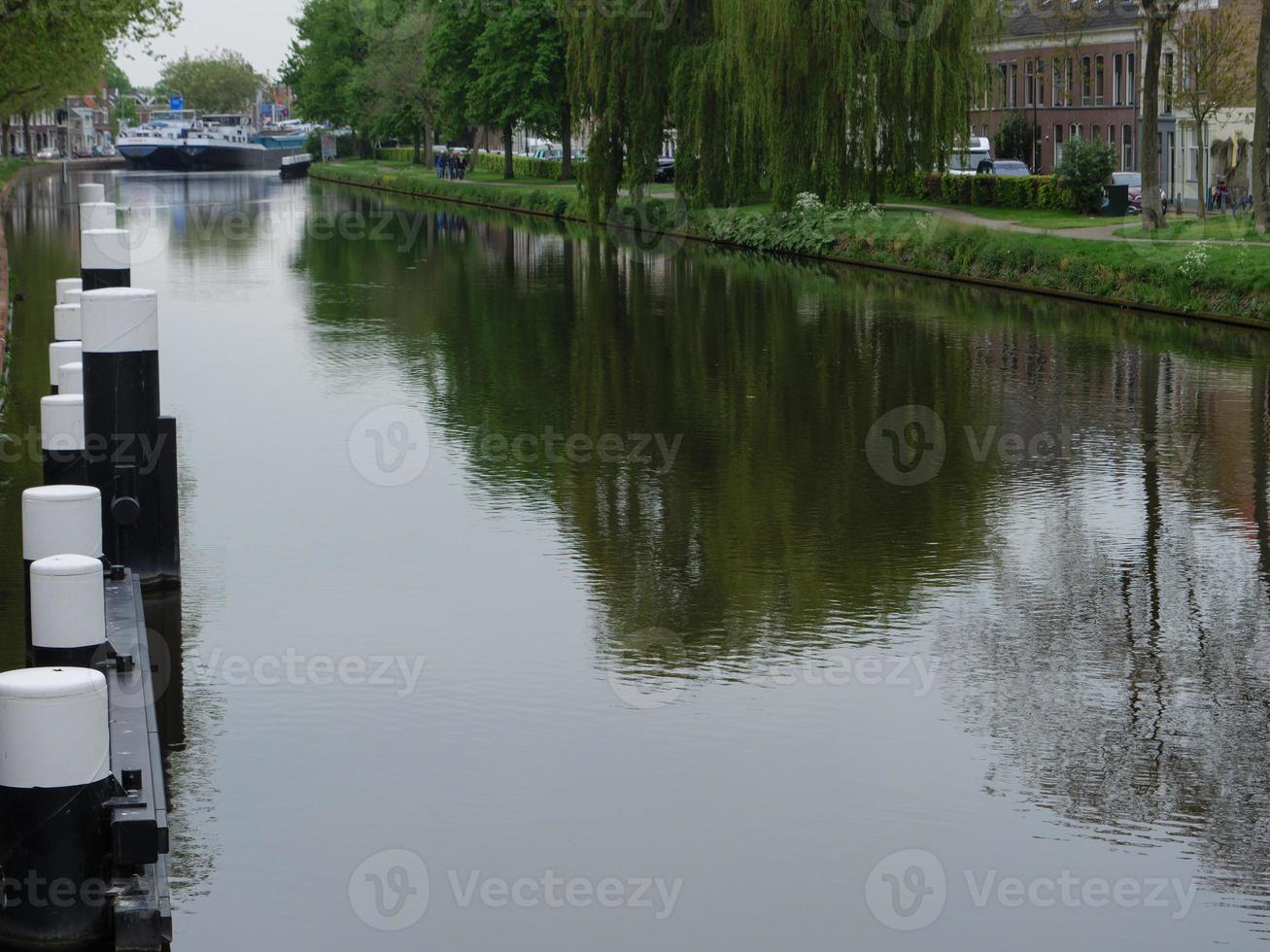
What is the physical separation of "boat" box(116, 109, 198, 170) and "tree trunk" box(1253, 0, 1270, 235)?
308 feet

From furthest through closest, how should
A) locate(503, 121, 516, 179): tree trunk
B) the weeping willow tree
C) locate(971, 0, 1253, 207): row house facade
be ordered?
locate(503, 121, 516, 179): tree trunk
locate(971, 0, 1253, 207): row house facade
the weeping willow tree

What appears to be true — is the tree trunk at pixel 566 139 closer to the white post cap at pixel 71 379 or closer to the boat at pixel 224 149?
the boat at pixel 224 149

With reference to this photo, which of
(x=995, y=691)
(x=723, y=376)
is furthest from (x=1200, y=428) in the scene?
(x=995, y=691)

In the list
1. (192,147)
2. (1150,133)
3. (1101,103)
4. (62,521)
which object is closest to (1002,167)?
(1101,103)

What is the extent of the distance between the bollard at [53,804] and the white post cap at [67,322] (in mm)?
8752

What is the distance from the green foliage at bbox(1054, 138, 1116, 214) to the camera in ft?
160

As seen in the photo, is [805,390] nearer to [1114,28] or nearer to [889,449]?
[889,449]

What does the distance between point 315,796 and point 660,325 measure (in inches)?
824

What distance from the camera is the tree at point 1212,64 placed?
49.0 metres

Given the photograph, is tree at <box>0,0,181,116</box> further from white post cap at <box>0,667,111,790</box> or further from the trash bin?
white post cap at <box>0,667,111,790</box>

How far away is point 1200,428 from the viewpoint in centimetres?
1906

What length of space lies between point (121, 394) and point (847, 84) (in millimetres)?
32789

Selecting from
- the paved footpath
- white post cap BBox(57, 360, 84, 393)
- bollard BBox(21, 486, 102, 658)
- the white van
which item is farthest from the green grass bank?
bollard BBox(21, 486, 102, 658)

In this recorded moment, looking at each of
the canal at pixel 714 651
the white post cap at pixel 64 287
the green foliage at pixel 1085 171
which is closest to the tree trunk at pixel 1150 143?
the green foliage at pixel 1085 171
